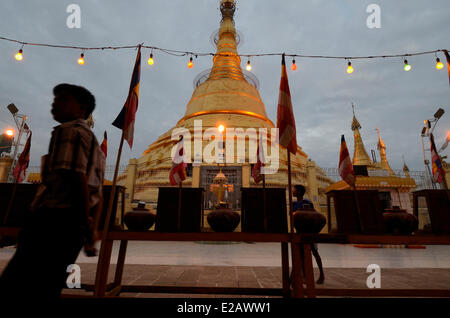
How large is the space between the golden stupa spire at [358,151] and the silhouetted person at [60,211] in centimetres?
2654

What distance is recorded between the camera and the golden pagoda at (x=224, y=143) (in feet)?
37.9

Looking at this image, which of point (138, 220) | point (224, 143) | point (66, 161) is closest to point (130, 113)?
point (138, 220)

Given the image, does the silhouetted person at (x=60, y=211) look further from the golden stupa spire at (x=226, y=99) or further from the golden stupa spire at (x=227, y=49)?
the golden stupa spire at (x=227, y=49)

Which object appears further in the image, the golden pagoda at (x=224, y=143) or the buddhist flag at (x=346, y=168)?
the golden pagoda at (x=224, y=143)

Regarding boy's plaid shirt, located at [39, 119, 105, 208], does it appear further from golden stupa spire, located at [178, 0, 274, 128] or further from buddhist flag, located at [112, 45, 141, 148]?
golden stupa spire, located at [178, 0, 274, 128]

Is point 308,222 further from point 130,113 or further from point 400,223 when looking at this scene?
point 130,113

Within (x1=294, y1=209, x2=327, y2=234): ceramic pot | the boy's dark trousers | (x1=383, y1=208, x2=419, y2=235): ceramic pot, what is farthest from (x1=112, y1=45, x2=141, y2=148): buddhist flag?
(x1=383, y1=208, x2=419, y2=235): ceramic pot

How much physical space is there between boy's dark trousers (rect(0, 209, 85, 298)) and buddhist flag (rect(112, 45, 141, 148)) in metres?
1.49

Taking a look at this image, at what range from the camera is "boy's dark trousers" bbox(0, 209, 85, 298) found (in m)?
1.07

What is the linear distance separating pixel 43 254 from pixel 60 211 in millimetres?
224

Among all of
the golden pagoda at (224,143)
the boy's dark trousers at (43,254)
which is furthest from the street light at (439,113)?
the boy's dark trousers at (43,254)

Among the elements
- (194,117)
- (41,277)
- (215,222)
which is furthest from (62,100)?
(194,117)
